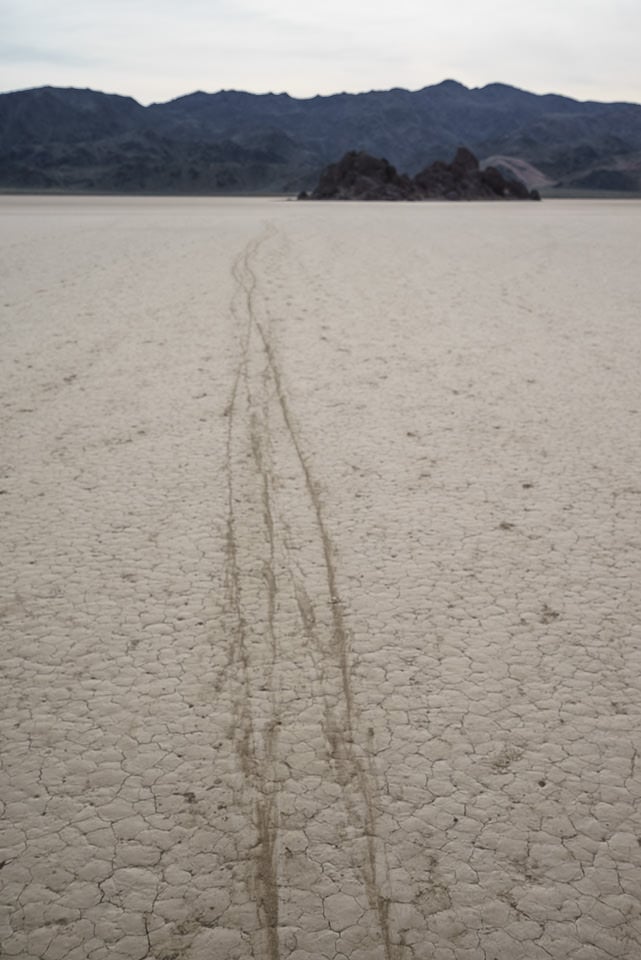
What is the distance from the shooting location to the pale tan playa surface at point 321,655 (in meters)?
2.12

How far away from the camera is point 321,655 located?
3.07 metres

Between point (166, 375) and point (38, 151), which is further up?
point (38, 151)

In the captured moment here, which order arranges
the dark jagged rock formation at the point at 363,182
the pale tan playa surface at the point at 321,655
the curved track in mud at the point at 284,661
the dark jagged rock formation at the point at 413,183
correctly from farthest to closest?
1. the dark jagged rock formation at the point at 413,183
2. the dark jagged rock formation at the point at 363,182
3. the curved track in mud at the point at 284,661
4. the pale tan playa surface at the point at 321,655

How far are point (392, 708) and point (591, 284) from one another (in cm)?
949

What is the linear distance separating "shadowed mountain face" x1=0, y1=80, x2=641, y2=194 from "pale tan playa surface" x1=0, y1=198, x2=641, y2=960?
78.1 metres

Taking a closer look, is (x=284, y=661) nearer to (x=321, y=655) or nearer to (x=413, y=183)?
(x=321, y=655)

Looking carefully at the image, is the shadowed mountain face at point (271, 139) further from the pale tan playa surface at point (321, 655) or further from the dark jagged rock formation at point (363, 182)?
the pale tan playa surface at point (321, 655)

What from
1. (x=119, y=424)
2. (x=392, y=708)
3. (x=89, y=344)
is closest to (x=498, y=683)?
(x=392, y=708)

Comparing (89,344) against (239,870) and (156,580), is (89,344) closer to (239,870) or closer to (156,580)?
(156,580)

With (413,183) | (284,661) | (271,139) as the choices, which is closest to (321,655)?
(284,661)

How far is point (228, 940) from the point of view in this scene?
201 centimetres

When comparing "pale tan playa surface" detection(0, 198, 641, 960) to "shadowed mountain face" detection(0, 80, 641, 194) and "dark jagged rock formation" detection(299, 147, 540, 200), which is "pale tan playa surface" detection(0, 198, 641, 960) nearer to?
"dark jagged rock formation" detection(299, 147, 540, 200)

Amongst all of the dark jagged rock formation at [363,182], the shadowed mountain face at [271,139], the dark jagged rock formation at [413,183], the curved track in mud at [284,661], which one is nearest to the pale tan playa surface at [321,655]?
the curved track in mud at [284,661]

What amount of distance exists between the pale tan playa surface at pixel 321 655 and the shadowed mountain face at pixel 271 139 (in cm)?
7809
